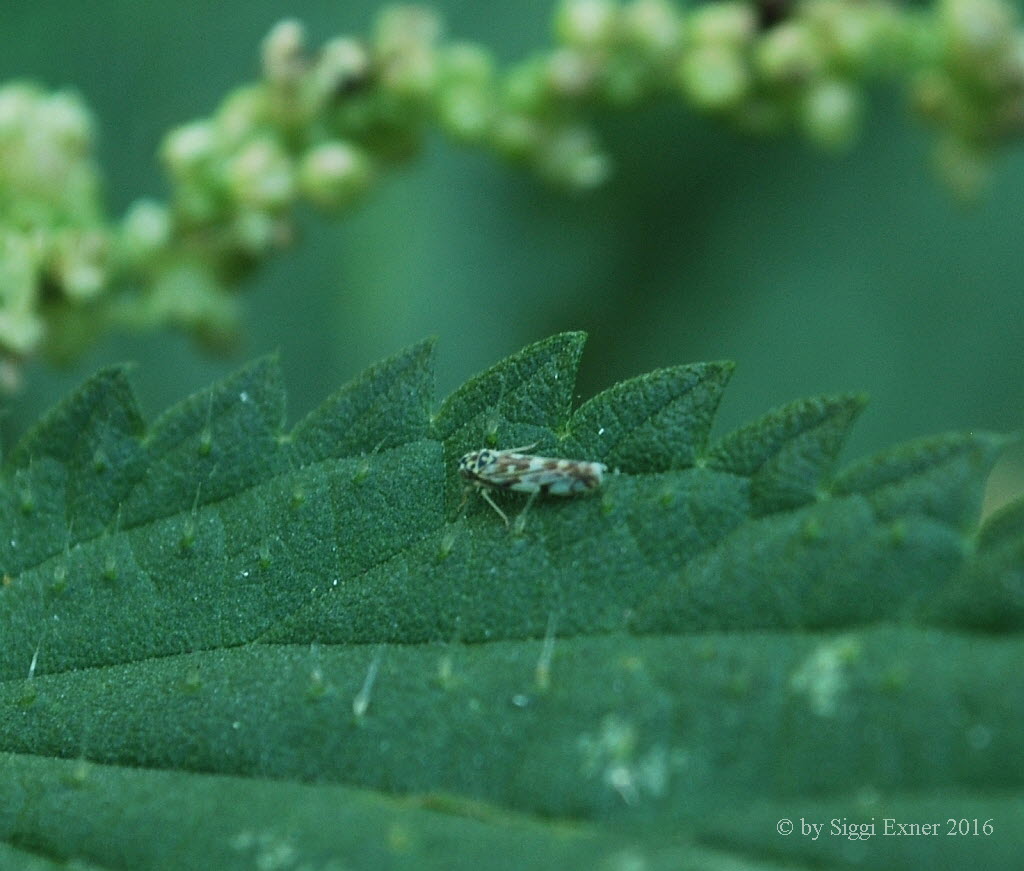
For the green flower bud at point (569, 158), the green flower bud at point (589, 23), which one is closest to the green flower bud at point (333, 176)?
the green flower bud at point (569, 158)

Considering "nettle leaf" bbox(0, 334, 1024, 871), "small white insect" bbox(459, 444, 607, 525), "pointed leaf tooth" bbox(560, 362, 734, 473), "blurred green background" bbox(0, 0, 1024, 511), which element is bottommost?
"nettle leaf" bbox(0, 334, 1024, 871)

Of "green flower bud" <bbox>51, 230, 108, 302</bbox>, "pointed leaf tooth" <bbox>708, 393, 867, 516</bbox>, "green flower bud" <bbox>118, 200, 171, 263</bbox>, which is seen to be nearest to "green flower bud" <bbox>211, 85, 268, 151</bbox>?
"green flower bud" <bbox>118, 200, 171, 263</bbox>

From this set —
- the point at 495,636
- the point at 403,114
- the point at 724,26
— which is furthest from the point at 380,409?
the point at 724,26

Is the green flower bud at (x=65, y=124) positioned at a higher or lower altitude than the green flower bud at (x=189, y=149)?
higher

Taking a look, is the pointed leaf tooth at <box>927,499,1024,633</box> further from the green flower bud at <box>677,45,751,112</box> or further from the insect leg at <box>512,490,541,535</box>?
the green flower bud at <box>677,45,751,112</box>

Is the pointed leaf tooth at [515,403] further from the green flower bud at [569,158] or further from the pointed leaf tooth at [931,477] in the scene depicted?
the green flower bud at [569,158]

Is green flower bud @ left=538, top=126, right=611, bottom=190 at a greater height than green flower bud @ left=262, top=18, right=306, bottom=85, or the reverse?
green flower bud @ left=262, top=18, right=306, bottom=85

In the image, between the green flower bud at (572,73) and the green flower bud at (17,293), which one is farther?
the green flower bud at (572,73)
